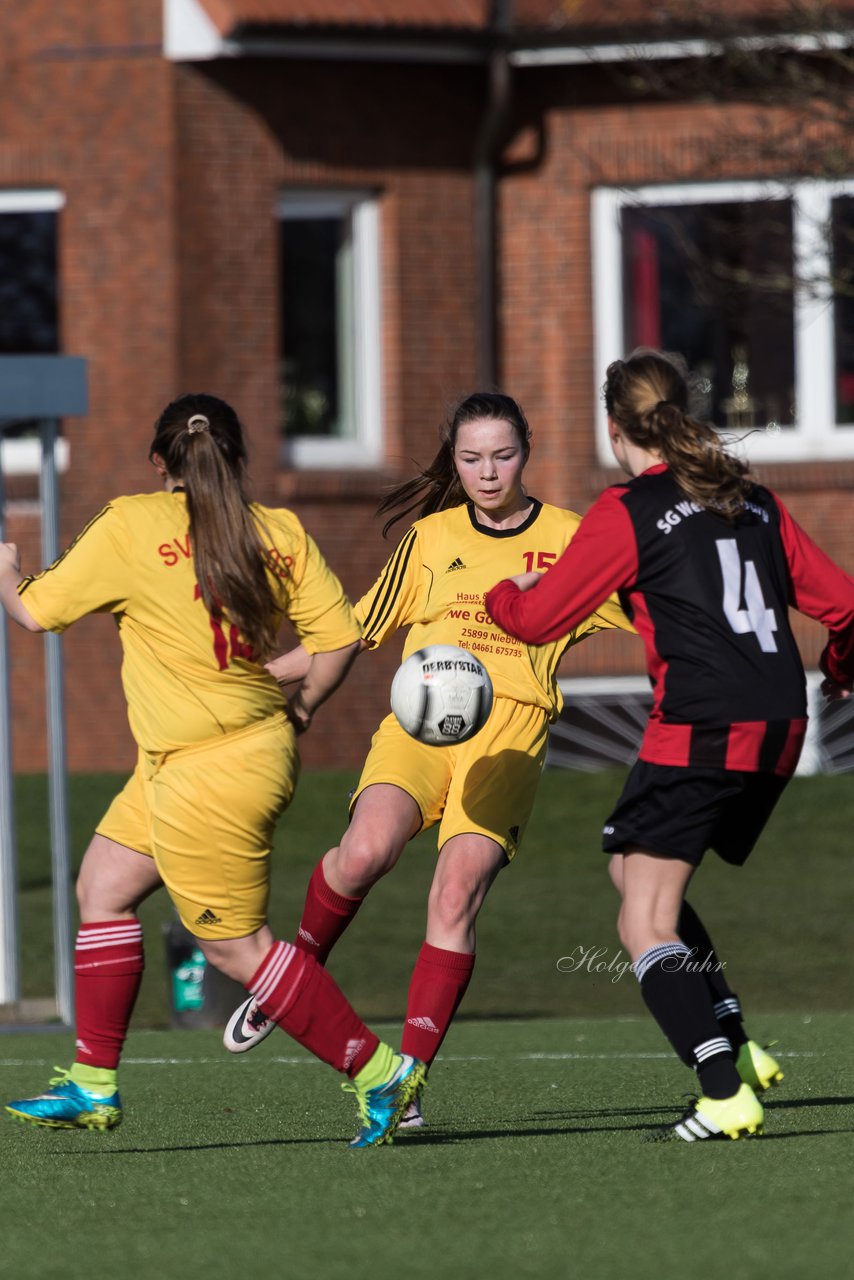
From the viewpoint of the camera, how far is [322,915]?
643 cm

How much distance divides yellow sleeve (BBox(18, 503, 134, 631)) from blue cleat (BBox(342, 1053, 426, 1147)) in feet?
4.47

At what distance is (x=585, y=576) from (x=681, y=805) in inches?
23.8

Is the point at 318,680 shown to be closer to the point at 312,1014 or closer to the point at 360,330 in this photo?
the point at 312,1014

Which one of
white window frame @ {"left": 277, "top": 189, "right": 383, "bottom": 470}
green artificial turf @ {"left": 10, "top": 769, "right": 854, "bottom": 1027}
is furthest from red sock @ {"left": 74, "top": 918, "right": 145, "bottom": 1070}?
white window frame @ {"left": 277, "top": 189, "right": 383, "bottom": 470}

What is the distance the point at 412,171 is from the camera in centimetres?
1794

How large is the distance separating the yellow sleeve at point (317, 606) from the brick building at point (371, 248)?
438 inches

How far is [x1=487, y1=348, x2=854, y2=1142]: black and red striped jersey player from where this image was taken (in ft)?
18.1

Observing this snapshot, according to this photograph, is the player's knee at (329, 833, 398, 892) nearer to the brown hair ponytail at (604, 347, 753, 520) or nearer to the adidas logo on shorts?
the adidas logo on shorts

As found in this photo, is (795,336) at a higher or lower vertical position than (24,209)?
lower

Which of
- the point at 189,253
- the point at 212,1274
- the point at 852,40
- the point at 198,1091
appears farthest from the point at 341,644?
the point at 189,253

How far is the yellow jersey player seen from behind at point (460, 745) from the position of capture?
6215 millimetres

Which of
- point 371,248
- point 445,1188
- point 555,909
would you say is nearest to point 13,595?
point 445,1188

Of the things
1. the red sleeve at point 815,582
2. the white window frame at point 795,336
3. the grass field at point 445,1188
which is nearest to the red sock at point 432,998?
the grass field at point 445,1188

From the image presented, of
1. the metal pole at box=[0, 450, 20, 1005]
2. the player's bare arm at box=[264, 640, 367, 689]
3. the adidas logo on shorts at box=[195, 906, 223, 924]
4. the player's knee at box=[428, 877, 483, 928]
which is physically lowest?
the metal pole at box=[0, 450, 20, 1005]
